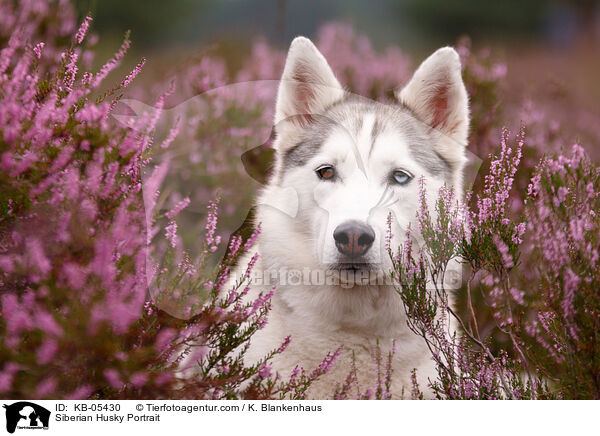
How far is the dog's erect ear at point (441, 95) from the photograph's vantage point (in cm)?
263

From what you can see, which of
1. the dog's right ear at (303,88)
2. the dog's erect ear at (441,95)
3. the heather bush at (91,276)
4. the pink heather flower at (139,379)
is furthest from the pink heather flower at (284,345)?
the dog's erect ear at (441,95)

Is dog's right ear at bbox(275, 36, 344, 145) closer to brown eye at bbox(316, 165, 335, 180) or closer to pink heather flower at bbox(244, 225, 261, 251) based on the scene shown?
brown eye at bbox(316, 165, 335, 180)

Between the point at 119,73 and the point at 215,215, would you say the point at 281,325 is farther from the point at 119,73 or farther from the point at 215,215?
the point at 119,73

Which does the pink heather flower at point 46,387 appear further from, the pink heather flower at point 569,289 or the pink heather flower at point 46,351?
the pink heather flower at point 569,289

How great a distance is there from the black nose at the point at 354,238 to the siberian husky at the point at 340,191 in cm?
17

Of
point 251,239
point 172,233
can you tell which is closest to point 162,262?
point 172,233

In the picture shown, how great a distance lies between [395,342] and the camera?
271cm

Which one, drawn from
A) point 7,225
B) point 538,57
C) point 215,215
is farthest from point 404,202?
point 538,57

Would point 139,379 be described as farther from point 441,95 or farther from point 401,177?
point 441,95

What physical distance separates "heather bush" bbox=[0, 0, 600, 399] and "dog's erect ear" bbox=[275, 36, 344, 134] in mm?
336

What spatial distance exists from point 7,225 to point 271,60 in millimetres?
2234

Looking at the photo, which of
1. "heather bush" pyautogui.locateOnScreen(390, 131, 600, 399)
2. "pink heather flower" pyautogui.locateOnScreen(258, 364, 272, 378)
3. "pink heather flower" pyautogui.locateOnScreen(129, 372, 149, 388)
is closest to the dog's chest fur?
"heather bush" pyautogui.locateOnScreen(390, 131, 600, 399)

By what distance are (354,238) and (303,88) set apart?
0.97 meters
